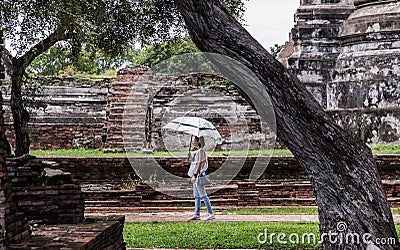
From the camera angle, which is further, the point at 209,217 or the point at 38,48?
the point at 209,217

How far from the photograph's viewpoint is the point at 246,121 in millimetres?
15828

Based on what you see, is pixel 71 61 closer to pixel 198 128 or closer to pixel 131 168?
pixel 198 128

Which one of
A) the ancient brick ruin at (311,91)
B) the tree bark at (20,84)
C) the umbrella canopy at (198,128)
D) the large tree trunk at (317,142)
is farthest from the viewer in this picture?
the ancient brick ruin at (311,91)

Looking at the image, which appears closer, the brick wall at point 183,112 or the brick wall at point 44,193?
the brick wall at point 44,193

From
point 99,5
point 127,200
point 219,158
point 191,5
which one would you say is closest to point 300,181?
point 219,158

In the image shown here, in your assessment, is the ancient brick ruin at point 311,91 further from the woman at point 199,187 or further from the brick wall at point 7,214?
the brick wall at point 7,214

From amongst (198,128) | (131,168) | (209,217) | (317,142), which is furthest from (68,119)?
(317,142)

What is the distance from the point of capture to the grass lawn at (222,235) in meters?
7.20

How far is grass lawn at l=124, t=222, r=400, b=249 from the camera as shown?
7203 millimetres

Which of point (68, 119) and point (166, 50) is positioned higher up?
point (166, 50)

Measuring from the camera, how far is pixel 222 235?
25.1 ft

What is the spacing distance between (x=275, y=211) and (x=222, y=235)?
256cm

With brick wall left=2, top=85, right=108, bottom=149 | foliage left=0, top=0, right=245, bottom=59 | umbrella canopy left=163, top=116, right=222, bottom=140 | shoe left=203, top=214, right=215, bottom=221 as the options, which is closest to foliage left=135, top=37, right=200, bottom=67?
foliage left=0, top=0, right=245, bottom=59

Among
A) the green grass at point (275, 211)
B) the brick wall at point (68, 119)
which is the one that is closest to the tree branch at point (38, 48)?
the green grass at point (275, 211)
